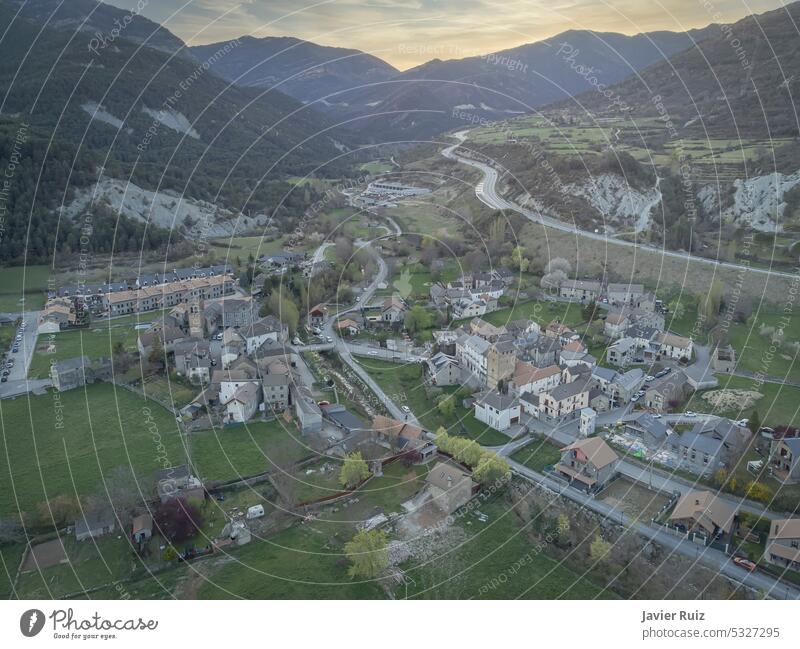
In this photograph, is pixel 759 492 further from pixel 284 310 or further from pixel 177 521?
pixel 284 310

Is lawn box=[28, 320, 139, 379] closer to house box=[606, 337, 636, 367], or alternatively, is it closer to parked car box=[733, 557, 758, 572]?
house box=[606, 337, 636, 367]

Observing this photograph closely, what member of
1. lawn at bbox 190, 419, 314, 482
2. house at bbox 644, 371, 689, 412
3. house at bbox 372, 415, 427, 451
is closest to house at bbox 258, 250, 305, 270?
lawn at bbox 190, 419, 314, 482

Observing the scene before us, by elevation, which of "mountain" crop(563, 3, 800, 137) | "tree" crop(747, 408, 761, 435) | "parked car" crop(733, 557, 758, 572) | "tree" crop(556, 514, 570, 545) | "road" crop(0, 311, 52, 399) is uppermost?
"mountain" crop(563, 3, 800, 137)

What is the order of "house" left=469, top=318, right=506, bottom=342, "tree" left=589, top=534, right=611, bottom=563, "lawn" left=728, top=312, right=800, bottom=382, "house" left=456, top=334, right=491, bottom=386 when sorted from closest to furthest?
"tree" left=589, top=534, right=611, bottom=563 → "lawn" left=728, top=312, right=800, bottom=382 → "house" left=456, top=334, right=491, bottom=386 → "house" left=469, top=318, right=506, bottom=342

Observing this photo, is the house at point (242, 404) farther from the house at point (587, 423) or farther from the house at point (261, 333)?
the house at point (587, 423)

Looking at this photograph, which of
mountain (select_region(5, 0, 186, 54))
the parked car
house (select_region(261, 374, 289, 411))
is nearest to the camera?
the parked car

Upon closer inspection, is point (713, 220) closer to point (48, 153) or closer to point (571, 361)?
point (571, 361)

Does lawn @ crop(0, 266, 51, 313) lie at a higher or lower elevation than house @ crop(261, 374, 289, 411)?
lower
